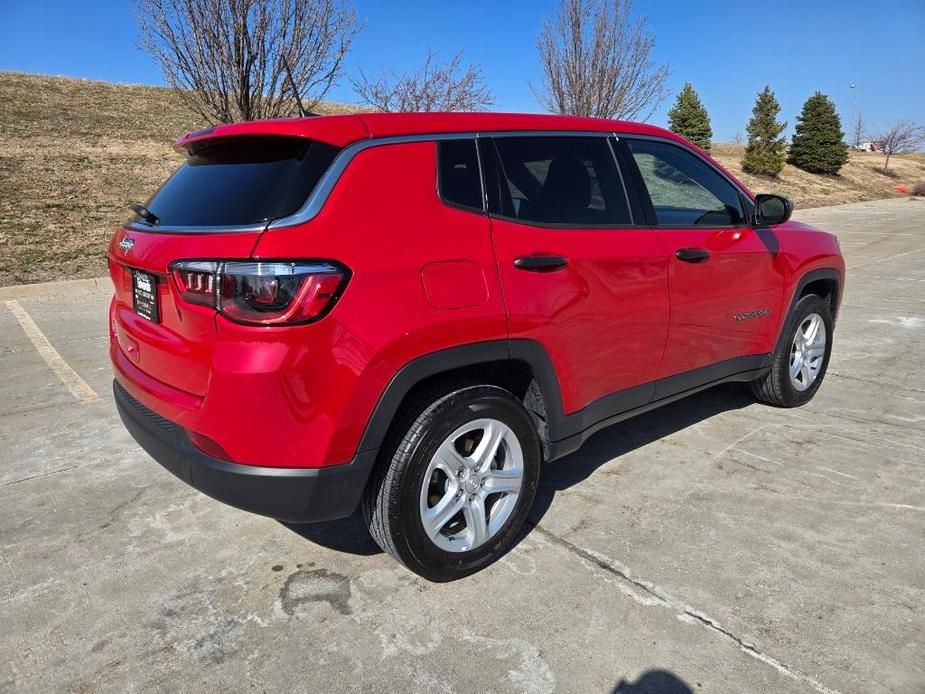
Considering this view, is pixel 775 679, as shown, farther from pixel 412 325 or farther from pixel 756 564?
pixel 412 325

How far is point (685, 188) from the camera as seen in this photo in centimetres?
377

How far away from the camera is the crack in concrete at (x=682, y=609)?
7.14 ft

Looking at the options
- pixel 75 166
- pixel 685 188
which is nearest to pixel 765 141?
pixel 75 166

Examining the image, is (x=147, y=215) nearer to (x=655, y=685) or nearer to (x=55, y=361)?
(x=655, y=685)

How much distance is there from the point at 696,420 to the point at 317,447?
2.86 metres

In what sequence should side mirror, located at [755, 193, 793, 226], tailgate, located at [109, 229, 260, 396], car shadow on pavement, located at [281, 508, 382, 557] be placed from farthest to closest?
1. side mirror, located at [755, 193, 793, 226]
2. car shadow on pavement, located at [281, 508, 382, 557]
3. tailgate, located at [109, 229, 260, 396]

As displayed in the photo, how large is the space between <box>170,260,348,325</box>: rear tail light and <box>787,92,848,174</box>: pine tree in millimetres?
38038

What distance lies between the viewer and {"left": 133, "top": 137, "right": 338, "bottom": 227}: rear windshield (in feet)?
7.55

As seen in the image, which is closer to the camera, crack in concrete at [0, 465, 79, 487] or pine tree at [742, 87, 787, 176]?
crack in concrete at [0, 465, 79, 487]

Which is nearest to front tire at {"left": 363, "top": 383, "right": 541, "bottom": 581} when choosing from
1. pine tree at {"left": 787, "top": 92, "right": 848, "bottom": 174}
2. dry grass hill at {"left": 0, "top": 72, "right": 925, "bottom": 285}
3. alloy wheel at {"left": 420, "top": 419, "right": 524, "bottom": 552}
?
alloy wheel at {"left": 420, "top": 419, "right": 524, "bottom": 552}

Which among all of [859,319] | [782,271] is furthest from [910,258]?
[782,271]

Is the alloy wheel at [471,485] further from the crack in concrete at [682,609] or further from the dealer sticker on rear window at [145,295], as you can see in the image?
the dealer sticker on rear window at [145,295]

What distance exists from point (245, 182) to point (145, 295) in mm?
591

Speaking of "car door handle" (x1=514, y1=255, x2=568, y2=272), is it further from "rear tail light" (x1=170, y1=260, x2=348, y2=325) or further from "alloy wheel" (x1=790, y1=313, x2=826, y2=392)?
"alloy wheel" (x1=790, y1=313, x2=826, y2=392)
